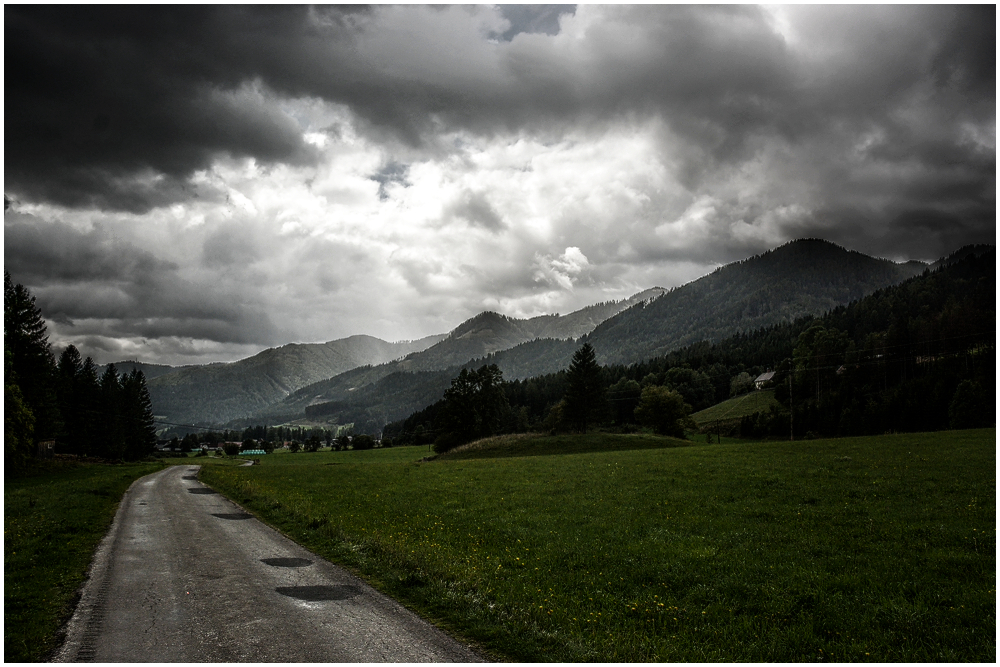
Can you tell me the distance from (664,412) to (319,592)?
10287cm

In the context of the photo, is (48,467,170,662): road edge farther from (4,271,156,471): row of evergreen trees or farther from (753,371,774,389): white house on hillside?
(753,371,774,389): white house on hillside

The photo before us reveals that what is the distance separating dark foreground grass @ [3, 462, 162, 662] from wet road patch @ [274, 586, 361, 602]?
449 cm

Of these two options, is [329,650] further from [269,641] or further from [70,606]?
[70,606]

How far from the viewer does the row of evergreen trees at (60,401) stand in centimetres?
5231

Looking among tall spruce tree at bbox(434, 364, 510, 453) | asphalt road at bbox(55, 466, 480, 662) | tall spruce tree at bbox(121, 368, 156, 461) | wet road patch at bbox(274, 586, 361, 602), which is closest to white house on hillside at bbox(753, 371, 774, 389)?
tall spruce tree at bbox(434, 364, 510, 453)

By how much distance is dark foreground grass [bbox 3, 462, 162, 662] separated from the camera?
34.0ft

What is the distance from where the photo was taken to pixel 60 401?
9069cm

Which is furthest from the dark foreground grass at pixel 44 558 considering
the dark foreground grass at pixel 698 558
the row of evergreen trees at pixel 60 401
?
the row of evergreen trees at pixel 60 401

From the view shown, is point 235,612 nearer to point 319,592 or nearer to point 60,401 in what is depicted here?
point 319,592

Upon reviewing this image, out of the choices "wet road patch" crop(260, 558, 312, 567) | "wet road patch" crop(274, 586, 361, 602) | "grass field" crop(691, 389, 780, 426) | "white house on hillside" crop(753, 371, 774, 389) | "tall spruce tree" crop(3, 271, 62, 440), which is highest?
"tall spruce tree" crop(3, 271, 62, 440)

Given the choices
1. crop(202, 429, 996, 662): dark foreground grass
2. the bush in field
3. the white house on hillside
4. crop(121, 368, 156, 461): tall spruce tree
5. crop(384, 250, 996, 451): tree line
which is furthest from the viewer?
the white house on hillside

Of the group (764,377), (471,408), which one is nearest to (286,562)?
(471,408)

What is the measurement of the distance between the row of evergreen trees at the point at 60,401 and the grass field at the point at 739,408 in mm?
131056

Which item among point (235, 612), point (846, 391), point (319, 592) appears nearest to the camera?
point (235, 612)
